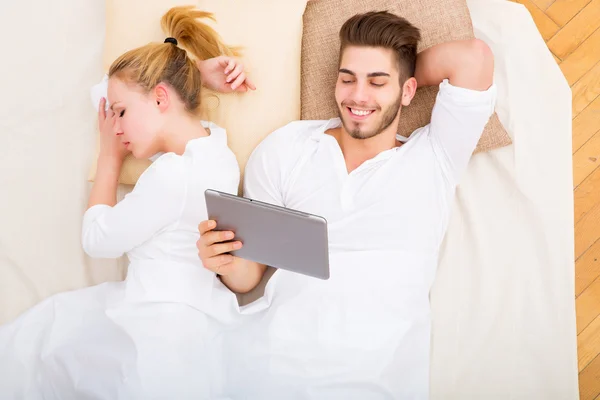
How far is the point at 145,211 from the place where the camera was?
5.32 ft

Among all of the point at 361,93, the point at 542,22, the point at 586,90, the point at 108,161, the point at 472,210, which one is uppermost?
the point at 542,22

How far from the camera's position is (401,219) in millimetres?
1703

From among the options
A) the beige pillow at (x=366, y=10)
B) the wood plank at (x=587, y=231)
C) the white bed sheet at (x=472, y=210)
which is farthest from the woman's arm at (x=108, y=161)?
the wood plank at (x=587, y=231)

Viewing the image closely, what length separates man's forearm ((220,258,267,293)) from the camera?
1.74 m

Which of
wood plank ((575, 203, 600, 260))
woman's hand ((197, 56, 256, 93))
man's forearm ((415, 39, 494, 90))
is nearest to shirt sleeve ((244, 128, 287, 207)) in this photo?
woman's hand ((197, 56, 256, 93))

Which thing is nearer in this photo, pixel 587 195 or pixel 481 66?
pixel 481 66

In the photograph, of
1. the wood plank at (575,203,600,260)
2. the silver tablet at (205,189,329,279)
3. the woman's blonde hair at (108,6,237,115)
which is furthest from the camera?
the wood plank at (575,203,600,260)

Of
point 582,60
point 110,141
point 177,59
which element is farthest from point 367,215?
point 582,60

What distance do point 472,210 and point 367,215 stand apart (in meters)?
0.37

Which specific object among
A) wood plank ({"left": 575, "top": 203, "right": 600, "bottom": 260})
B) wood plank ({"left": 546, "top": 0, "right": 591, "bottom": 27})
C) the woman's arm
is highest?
wood plank ({"left": 546, "top": 0, "right": 591, "bottom": 27})

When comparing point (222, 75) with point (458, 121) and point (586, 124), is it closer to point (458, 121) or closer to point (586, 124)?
point (458, 121)

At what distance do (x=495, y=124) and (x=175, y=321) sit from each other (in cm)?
114

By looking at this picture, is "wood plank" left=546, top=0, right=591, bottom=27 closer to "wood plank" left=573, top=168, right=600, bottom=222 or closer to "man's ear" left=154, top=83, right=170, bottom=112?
"wood plank" left=573, top=168, right=600, bottom=222

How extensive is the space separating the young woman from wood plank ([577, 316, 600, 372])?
1225mm
